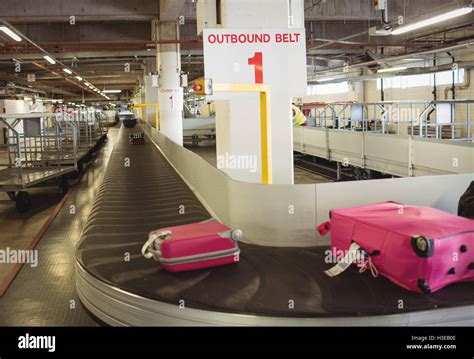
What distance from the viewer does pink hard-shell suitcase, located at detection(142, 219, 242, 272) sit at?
3.17m

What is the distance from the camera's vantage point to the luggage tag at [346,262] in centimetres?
307

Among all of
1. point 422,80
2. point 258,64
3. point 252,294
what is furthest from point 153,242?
point 422,80

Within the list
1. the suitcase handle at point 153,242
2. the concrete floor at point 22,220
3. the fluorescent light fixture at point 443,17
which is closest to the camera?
the suitcase handle at point 153,242

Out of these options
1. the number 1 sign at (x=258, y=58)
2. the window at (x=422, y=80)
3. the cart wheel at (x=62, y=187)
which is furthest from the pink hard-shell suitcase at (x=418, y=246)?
the window at (x=422, y=80)

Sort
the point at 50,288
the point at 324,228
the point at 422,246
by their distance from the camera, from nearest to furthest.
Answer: the point at 422,246 → the point at 324,228 → the point at 50,288

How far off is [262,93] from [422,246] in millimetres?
2179

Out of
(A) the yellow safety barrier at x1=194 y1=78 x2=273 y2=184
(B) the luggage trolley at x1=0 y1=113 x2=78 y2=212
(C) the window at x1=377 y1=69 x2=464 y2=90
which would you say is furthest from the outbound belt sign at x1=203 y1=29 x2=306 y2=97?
(C) the window at x1=377 y1=69 x2=464 y2=90

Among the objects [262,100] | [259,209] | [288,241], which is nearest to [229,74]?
[262,100]

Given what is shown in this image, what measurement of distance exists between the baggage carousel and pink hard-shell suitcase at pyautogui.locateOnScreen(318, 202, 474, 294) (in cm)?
8

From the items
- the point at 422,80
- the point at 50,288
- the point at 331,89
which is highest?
the point at 331,89

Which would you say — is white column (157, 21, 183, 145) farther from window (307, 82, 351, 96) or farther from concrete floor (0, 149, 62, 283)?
window (307, 82, 351, 96)

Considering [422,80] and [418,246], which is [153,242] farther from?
[422,80]

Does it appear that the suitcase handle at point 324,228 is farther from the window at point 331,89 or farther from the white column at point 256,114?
the window at point 331,89

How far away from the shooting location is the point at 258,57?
4.45m
